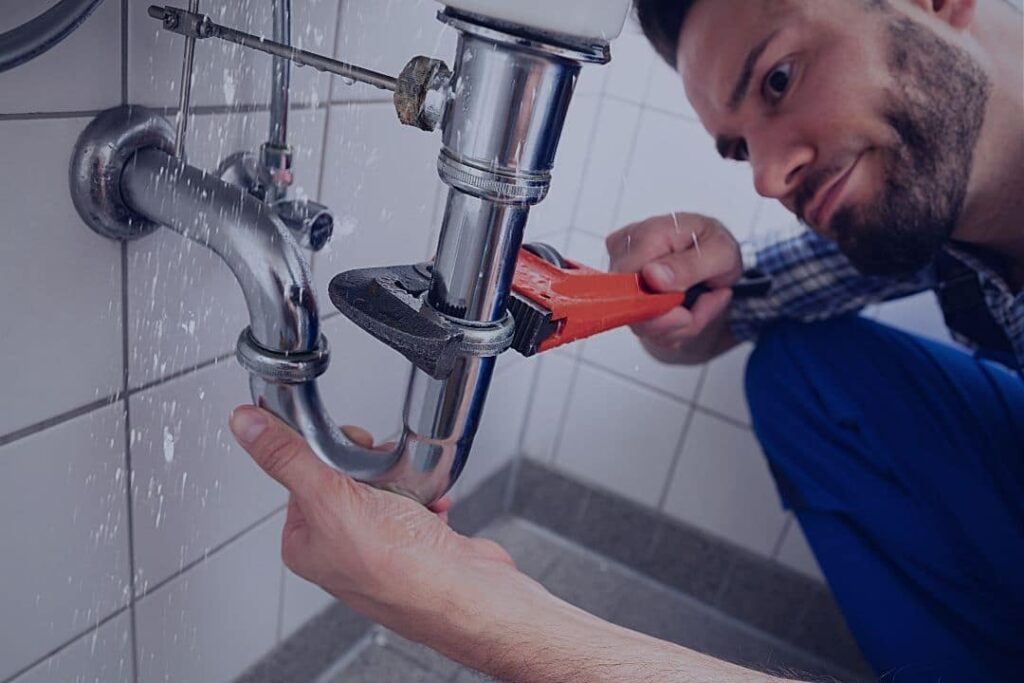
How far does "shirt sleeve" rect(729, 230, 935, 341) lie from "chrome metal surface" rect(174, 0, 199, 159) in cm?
58

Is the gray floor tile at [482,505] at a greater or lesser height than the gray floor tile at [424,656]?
greater

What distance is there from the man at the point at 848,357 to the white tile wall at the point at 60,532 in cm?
11

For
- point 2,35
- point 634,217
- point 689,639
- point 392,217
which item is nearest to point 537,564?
point 689,639

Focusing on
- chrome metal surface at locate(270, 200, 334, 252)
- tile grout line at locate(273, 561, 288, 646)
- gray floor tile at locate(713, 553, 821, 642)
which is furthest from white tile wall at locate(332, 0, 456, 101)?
gray floor tile at locate(713, 553, 821, 642)

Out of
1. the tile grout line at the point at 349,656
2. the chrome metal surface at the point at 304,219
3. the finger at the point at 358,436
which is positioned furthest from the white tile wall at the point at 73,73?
the tile grout line at the point at 349,656

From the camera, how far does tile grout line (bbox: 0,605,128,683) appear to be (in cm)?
49

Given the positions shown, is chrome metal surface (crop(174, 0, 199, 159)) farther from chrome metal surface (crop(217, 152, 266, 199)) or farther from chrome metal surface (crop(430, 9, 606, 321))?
chrome metal surface (crop(430, 9, 606, 321))

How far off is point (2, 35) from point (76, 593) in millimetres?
353

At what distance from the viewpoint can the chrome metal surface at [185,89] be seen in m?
0.41

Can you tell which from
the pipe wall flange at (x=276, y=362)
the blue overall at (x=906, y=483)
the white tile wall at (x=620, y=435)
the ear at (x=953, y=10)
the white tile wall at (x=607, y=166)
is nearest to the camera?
the pipe wall flange at (x=276, y=362)

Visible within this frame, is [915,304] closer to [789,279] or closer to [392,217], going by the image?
[789,279]

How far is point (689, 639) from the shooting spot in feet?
3.34

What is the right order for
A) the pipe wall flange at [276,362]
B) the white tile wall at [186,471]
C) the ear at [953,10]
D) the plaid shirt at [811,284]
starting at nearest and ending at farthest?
the pipe wall flange at [276,362], the white tile wall at [186,471], the ear at [953,10], the plaid shirt at [811,284]

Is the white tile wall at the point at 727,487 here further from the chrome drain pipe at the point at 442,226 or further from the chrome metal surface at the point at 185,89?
the chrome metal surface at the point at 185,89
